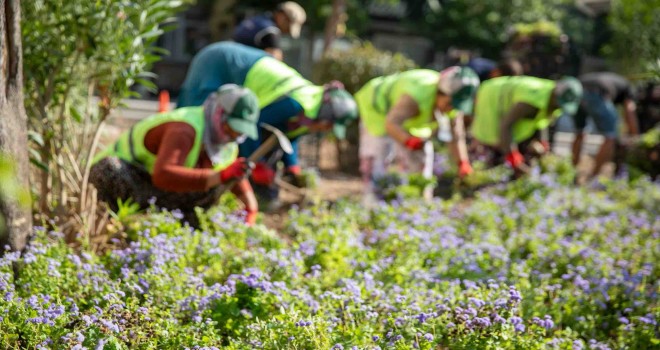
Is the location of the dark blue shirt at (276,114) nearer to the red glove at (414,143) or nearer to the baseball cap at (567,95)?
the red glove at (414,143)

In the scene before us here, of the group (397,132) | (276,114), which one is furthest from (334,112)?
(397,132)

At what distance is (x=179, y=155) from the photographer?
4.41m

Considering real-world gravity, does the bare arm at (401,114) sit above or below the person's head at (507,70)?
below

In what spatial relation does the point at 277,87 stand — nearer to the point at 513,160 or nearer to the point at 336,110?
the point at 336,110

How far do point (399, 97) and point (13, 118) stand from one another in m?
3.55

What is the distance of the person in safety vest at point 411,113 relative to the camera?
6.45 meters

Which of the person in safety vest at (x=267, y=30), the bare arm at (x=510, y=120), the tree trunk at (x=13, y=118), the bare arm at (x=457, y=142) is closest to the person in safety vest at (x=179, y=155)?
the tree trunk at (x=13, y=118)

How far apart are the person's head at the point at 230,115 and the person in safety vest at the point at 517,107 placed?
4215 mm

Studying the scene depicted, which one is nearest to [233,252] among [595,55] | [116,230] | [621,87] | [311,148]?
[116,230]

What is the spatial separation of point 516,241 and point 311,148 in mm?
5239

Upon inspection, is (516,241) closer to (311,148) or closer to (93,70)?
(93,70)

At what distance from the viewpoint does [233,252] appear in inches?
175

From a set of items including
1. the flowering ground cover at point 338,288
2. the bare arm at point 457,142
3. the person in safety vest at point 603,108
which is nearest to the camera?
the flowering ground cover at point 338,288

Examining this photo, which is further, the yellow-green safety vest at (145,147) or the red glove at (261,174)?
the red glove at (261,174)
